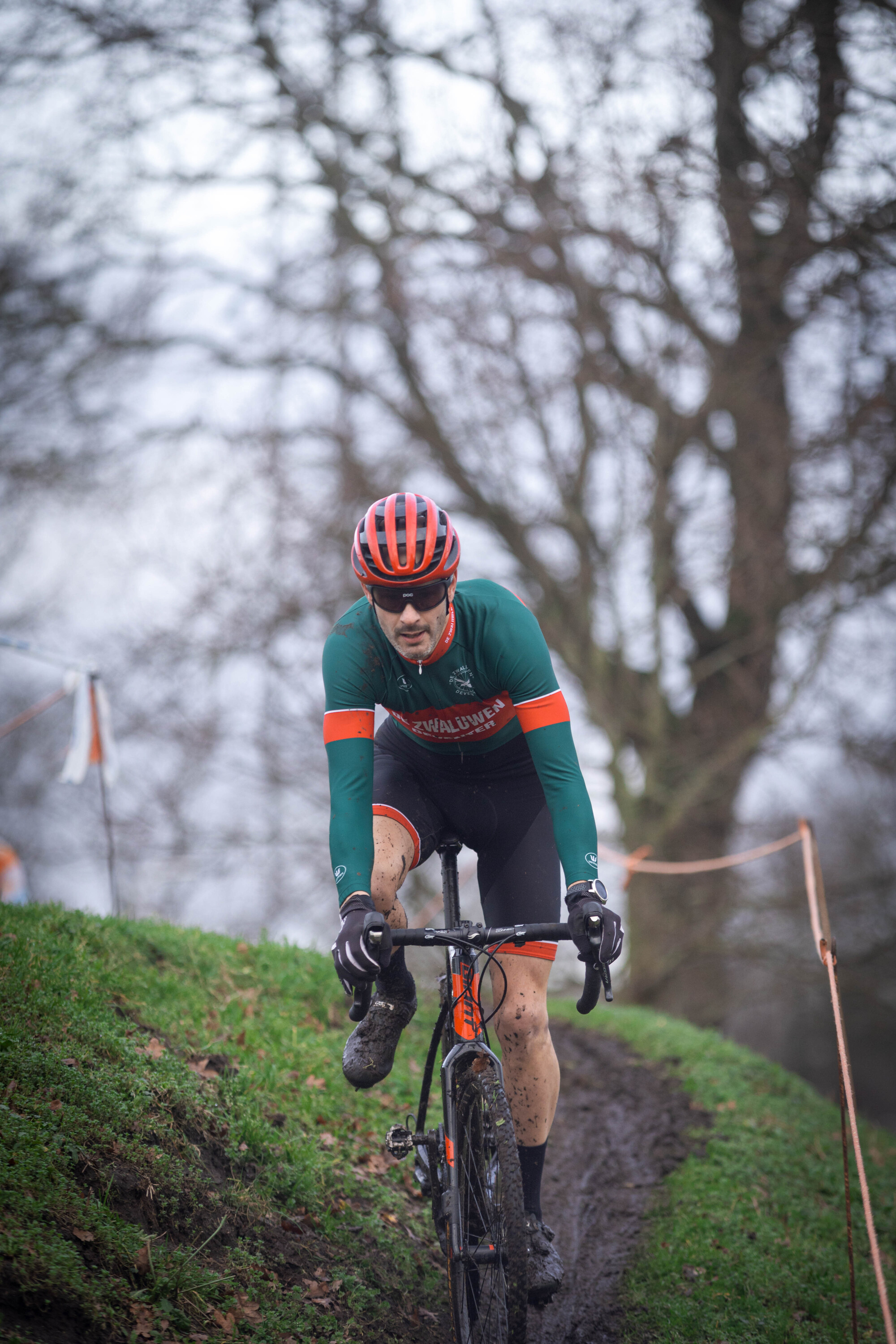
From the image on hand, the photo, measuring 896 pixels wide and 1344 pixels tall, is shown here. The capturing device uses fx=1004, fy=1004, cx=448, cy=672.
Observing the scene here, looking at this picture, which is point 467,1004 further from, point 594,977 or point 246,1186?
point 246,1186

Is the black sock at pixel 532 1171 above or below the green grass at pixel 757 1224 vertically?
above

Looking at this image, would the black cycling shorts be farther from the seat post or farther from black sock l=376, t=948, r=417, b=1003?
black sock l=376, t=948, r=417, b=1003

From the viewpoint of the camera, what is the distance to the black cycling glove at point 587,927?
311 cm

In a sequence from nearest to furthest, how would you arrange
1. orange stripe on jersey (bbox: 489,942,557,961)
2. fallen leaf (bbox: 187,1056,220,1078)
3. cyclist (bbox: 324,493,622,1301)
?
cyclist (bbox: 324,493,622,1301), orange stripe on jersey (bbox: 489,942,557,961), fallen leaf (bbox: 187,1056,220,1078)

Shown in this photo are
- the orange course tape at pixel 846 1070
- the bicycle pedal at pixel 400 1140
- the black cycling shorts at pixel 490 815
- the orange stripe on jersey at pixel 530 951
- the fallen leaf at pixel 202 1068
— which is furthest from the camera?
the fallen leaf at pixel 202 1068

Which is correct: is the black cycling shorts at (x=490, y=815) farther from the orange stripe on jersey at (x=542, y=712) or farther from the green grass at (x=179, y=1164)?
the green grass at (x=179, y=1164)

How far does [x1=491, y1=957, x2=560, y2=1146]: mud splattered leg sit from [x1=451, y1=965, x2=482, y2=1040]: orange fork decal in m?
0.15

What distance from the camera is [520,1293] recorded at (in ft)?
9.52

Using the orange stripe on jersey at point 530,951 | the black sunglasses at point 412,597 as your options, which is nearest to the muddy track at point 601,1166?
the orange stripe on jersey at point 530,951

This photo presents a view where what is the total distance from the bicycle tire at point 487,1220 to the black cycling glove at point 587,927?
1.72 feet

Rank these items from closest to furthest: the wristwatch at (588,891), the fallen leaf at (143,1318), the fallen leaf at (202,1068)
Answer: the fallen leaf at (143,1318), the wristwatch at (588,891), the fallen leaf at (202,1068)

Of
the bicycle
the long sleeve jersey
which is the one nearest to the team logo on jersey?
the long sleeve jersey

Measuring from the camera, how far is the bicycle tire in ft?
9.61

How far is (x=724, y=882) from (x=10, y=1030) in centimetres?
1077
